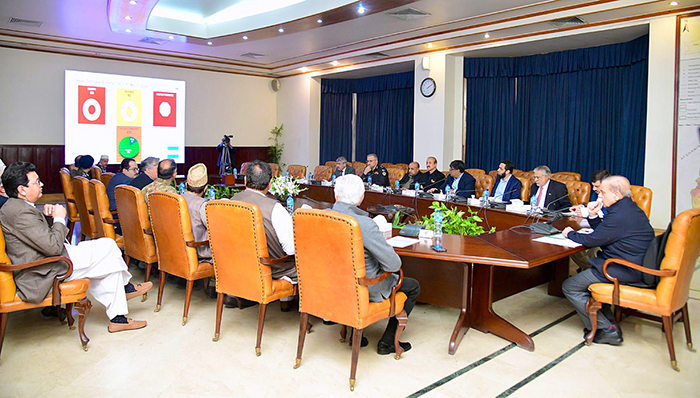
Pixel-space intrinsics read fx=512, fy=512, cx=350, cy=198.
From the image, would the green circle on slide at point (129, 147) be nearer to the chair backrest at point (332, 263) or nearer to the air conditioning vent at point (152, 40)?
the air conditioning vent at point (152, 40)

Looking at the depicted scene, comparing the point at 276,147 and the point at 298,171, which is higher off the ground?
the point at 276,147

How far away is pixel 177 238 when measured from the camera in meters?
3.67

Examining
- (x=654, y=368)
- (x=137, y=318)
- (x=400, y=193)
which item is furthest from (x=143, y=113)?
(x=654, y=368)

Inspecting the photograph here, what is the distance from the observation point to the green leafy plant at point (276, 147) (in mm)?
13094

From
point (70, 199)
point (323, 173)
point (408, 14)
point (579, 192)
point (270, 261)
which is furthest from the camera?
point (323, 173)

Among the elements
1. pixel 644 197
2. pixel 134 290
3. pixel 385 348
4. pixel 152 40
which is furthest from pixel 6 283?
pixel 152 40

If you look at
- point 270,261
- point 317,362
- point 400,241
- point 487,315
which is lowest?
point 317,362

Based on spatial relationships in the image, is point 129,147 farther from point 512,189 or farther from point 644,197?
point 644,197

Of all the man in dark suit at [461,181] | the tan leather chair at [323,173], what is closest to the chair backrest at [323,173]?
the tan leather chair at [323,173]

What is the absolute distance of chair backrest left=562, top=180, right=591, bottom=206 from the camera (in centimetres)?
535

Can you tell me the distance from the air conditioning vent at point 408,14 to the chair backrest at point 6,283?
18.2ft

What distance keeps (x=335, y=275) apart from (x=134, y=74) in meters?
9.88

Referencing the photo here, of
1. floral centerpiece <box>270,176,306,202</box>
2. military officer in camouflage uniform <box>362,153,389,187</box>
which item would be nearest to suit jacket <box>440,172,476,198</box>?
military officer in camouflage uniform <box>362,153,389,187</box>

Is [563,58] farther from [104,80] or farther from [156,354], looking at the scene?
[104,80]
